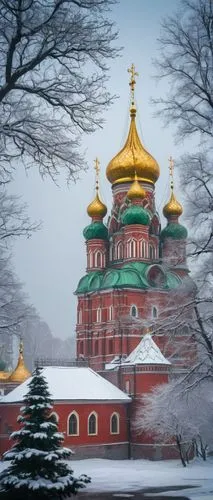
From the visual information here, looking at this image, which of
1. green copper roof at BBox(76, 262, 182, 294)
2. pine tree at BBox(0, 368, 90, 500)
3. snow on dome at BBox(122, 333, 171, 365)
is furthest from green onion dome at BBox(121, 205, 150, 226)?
pine tree at BBox(0, 368, 90, 500)

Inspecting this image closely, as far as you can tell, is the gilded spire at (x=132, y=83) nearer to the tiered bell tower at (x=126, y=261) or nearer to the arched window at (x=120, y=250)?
the tiered bell tower at (x=126, y=261)

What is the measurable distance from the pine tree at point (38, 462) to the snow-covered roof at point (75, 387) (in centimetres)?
1916

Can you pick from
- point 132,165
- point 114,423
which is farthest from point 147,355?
point 132,165

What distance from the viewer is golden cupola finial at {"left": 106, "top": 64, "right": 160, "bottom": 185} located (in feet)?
149

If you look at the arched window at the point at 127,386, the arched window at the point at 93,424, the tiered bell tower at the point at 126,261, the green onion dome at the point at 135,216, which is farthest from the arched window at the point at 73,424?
the green onion dome at the point at 135,216

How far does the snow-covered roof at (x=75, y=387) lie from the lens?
35469mm

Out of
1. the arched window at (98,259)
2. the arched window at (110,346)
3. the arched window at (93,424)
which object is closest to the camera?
the arched window at (93,424)

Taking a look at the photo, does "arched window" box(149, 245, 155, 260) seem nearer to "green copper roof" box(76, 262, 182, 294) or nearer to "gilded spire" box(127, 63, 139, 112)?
"green copper roof" box(76, 262, 182, 294)

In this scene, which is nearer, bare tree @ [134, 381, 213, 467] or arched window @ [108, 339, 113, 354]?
bare tree @ [134, 381, 213, 467]

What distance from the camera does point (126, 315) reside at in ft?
132

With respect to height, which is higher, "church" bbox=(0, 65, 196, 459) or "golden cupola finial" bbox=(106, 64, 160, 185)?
"golden cupola finial" bbox=(106, 64, 160, 185)

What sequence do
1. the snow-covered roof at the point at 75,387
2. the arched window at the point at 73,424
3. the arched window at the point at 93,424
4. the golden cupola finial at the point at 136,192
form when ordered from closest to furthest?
1. the arched window at the point at 73,424
2. the snow-covered roof at the point at 75,387
3. the arched window at the point at 93,424
4. the golden cupola finial at the point at 136,192

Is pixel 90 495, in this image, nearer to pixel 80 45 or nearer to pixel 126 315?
pixel 80 45

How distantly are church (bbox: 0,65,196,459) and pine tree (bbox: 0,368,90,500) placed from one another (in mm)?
14726
